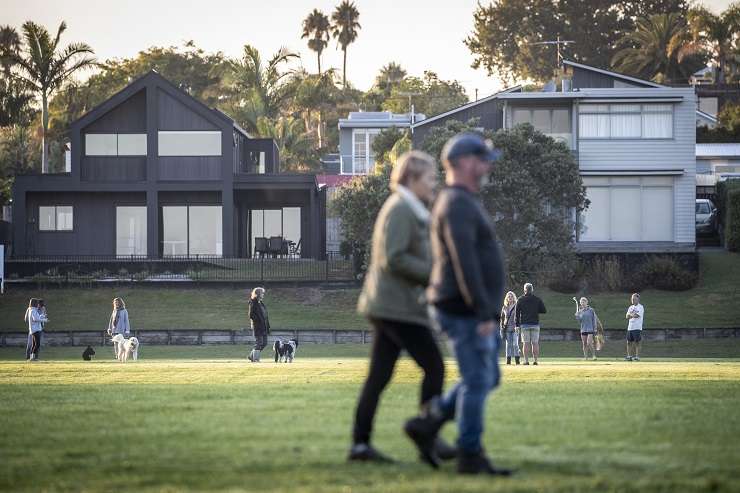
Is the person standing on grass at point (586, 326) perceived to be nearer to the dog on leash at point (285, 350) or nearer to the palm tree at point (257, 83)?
the dog on leash at point (285, 350)

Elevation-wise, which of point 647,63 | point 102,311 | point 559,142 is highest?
point 647,63

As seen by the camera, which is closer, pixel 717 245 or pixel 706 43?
pixel 717 245

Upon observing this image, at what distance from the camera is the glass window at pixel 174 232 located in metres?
59.2

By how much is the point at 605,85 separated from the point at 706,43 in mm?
35059

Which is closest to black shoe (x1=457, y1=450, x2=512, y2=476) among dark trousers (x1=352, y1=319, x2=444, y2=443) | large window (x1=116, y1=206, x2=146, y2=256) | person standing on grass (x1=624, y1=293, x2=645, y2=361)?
dark trousers (x1=352, y1=319, x2=444, y2=443)

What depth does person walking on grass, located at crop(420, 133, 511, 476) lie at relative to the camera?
8.09 meters

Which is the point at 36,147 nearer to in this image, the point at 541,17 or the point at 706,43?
the point at 541,17

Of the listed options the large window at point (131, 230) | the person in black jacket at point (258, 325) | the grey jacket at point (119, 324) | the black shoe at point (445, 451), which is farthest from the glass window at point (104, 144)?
the black shoe at point (445, 451)

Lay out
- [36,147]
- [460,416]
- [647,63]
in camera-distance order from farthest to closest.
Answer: [647,63] → [36,147] → [460,416]

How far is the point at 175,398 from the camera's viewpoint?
13945 millimetres

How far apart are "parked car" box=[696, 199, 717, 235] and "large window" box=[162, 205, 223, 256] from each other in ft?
76.9

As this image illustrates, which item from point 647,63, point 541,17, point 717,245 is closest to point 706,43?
point 647,63

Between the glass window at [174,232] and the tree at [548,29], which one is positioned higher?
the tree at [548,29]

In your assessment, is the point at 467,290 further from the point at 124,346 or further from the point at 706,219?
the point at 706,219
